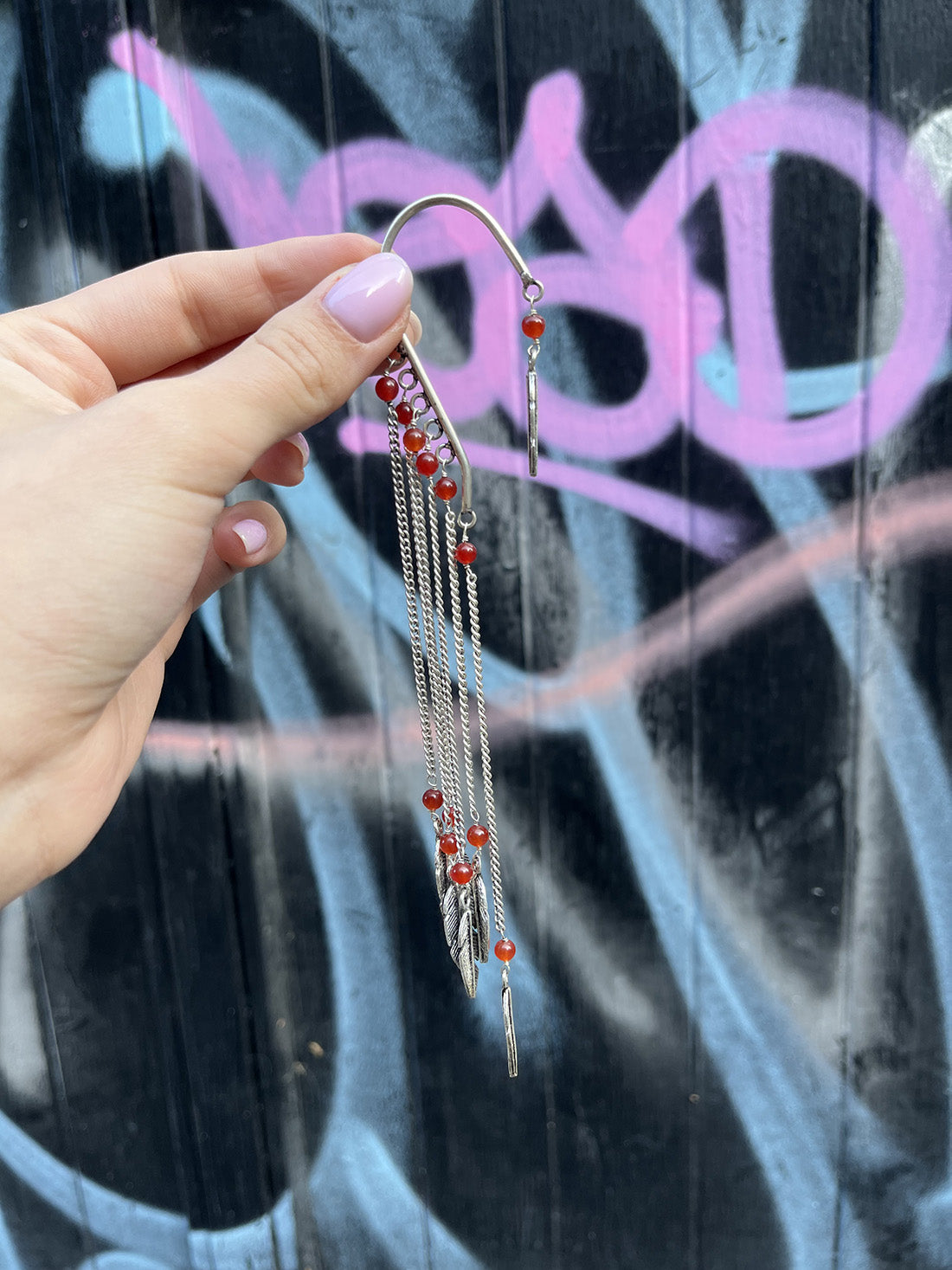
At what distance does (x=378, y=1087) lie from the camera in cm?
115

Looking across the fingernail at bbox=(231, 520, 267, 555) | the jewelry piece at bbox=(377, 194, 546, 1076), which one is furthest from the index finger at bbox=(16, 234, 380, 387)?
the fingernail at bbox=(231, 520, 267, 555)

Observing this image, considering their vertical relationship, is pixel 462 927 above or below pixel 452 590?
below

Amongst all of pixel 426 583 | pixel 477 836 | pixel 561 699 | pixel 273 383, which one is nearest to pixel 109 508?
pixel 273 383

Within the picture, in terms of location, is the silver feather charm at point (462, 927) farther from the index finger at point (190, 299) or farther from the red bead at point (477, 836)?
the index finger at point (190, 299)

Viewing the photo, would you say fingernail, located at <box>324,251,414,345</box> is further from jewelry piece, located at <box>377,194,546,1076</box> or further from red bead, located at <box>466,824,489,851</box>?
red bead, located at <box>466,824,489,851</box>

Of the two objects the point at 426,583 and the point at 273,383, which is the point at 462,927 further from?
the point at 273,383

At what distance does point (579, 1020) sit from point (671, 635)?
480 mm

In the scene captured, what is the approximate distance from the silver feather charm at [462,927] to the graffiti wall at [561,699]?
0.34 meters

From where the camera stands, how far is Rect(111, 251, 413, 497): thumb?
0.57m

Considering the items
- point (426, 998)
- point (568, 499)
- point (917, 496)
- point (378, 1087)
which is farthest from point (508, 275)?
point (378, 1087)

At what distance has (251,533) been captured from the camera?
2.43 feet

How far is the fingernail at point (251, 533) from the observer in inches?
29.0

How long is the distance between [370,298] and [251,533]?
0.23 meters

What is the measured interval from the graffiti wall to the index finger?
0.23 meters
